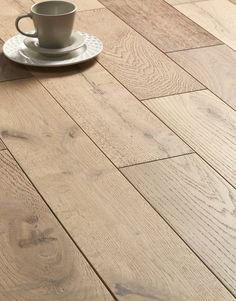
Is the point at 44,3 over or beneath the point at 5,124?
over

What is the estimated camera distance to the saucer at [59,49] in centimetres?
175

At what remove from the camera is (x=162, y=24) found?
2010 mm

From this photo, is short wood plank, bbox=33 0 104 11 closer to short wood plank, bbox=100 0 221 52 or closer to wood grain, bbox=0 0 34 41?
short wood plank, bbox=100 0 221 52

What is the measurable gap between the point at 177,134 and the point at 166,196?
0.74 ft

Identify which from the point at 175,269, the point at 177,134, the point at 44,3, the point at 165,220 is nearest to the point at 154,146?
the point at 177,134

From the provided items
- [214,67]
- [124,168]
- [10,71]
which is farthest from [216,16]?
[124,168]

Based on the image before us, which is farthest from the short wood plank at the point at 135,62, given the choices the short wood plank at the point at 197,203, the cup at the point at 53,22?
the short wood plank at the point at 197,203

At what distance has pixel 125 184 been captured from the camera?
4.48ft

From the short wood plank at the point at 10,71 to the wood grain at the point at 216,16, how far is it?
0.54 meters

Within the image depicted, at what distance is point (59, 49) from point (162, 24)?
0.36 metres

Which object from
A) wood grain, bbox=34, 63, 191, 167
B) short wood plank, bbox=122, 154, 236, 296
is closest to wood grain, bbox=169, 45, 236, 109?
wood grain, bbox=34, 63, 191, 167

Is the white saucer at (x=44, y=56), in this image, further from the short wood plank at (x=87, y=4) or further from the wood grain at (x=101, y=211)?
the short wood plank at (x=87, y=4)

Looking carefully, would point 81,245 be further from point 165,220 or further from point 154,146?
point 154,146

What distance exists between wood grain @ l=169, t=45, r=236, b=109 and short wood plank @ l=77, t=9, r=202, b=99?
0.03 meters
